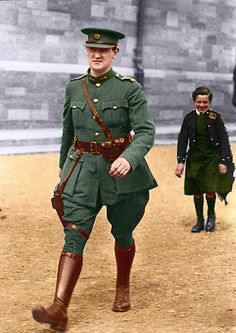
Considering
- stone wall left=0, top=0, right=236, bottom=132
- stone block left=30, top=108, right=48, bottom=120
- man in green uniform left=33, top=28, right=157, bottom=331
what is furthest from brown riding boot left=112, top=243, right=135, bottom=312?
stone block left=30, top=108, right=48, bottom=120

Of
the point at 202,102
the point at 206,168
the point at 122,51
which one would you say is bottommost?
the point at 206,168

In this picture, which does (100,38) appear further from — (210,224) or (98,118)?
(210,224)

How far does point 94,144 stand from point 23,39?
9396 millimetres

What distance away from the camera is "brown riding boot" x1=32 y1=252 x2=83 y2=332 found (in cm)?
332

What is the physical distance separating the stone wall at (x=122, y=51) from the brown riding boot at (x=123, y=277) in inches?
349

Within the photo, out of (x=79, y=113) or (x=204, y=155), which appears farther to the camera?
(x=204, y=155)

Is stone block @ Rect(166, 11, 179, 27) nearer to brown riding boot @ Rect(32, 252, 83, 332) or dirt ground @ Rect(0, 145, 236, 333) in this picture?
dirt ground @ Rect(0, 145, 236, 333)

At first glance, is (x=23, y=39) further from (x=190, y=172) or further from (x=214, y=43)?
(x=190, y=172)

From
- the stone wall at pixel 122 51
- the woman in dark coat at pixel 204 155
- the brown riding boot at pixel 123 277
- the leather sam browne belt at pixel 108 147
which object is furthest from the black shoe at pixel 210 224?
the stone wall at pixel 122 51

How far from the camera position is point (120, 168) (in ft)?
10.9

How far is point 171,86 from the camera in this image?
50.1ft

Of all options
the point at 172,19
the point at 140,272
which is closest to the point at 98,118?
the point at 140,272

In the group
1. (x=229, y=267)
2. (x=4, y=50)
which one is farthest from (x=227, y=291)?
(x=4, y=50)

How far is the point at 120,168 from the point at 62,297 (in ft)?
2.58
